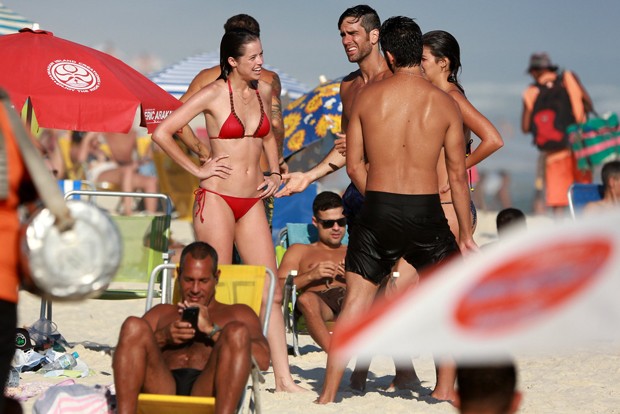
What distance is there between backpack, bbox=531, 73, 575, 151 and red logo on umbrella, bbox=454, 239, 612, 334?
12.5m

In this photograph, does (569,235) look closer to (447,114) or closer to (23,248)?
(23,248)

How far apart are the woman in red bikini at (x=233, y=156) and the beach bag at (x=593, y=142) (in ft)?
28.5

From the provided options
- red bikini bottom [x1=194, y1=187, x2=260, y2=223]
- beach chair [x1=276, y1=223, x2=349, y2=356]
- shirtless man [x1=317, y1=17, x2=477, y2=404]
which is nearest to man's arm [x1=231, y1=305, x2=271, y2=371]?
shirtless man [x1=317, y1=17, x2=477, y2=404]

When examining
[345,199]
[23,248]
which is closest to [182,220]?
[345,199]

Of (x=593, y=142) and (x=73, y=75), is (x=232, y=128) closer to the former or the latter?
(x=73, y=75)

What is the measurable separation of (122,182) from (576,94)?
6.96 m

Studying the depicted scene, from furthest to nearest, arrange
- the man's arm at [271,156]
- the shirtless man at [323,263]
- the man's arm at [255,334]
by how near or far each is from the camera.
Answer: the shirtless man at [323,263]
the man's arm at [271,156]
the man's arm at [255,334]

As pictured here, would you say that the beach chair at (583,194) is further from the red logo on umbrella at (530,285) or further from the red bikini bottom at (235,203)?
the red logo on umbrella at (530,285)

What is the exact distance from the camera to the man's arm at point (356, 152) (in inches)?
236

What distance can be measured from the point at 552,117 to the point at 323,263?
7.56 metres

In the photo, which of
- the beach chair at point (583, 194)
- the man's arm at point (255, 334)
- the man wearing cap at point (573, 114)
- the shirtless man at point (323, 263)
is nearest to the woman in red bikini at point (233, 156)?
the man's arm at point (255, 334)

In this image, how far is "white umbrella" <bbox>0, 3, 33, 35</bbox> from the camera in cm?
1094

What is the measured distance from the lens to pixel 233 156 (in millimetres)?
6355

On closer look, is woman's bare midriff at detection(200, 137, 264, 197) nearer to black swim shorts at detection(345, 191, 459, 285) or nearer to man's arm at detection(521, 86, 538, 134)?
black swim shorts at detection(345, 191, 459, 285)
